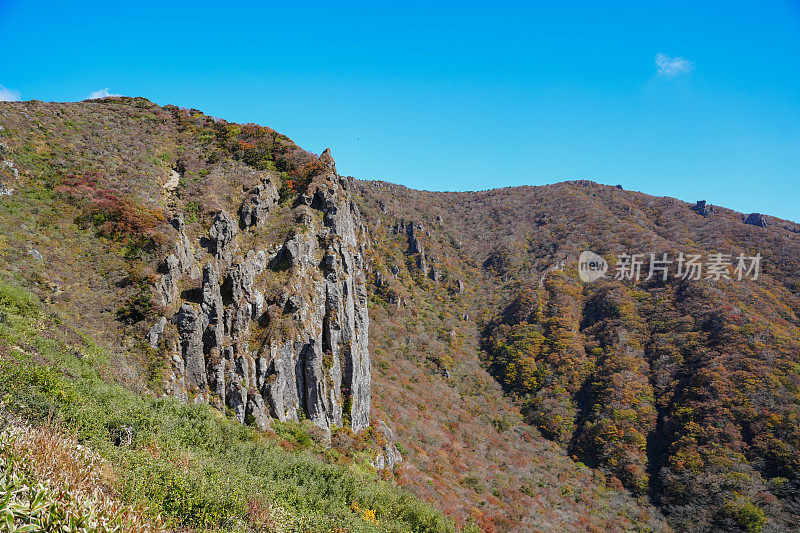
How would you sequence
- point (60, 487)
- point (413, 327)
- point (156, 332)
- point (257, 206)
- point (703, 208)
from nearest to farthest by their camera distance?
1. point (60, 487)
2. point (156, 332)
3. point (257, 206)
4. point (413, 327)
5. point (703, 208)

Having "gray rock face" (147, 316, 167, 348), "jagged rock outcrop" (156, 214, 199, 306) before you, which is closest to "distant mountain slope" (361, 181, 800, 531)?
"jagged rock outcrop" (156, 214, 199, 306)

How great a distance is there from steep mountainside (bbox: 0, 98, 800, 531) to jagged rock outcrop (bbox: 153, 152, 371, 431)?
0.13 metres

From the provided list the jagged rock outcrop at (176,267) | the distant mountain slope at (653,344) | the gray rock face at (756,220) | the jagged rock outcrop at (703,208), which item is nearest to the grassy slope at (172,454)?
the jagged rock outcrop at (176,267)

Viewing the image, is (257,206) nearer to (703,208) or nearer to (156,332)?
(156,332)

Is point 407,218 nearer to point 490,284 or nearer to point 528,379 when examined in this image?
point 490,284

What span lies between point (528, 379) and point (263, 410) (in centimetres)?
4762

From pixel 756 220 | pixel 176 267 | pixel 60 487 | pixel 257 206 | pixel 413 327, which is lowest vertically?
pixel 413 327

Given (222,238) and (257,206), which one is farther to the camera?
(257,206)

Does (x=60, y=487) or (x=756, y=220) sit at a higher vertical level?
(x=756, y=220)

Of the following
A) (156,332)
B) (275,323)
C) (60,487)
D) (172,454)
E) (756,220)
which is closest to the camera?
(60,487)

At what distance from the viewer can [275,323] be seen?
20.8 meters

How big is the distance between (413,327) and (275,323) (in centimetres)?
4145

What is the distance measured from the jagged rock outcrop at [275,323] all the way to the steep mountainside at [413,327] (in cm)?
13

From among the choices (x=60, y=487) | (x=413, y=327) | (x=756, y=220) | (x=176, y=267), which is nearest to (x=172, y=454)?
(x=60, y=487)
